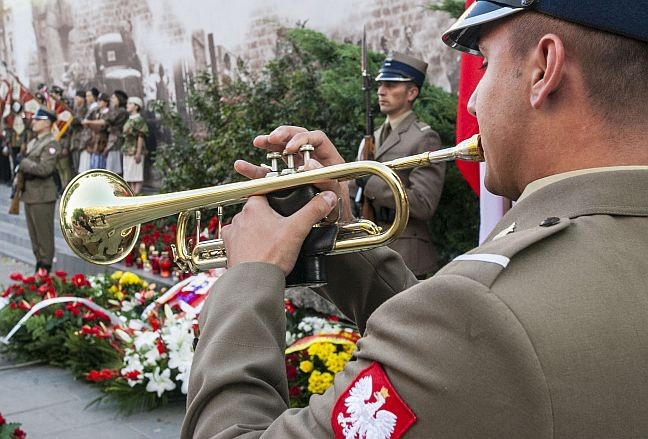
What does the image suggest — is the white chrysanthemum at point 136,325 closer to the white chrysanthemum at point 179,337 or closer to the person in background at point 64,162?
the white chrysanthemum at point 179,337

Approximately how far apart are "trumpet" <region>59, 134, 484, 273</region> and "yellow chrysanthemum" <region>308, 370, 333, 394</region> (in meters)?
2.14

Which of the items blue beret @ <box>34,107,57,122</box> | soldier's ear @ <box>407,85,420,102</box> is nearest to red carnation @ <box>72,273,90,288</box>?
soldier's ear @ <box>407,85,420,102</box>

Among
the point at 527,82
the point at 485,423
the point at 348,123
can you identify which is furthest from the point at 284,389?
the point at 348,123

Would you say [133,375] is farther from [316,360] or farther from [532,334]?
[532,334]

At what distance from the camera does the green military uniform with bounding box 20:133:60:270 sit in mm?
9766

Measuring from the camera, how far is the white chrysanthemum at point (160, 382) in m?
4.49

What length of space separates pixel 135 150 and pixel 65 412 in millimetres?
9771

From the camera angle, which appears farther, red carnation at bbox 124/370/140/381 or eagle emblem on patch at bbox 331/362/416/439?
red carnation at bbox 124/370/140/381

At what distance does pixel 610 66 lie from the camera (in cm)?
110

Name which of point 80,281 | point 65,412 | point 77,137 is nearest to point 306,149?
point 65,412

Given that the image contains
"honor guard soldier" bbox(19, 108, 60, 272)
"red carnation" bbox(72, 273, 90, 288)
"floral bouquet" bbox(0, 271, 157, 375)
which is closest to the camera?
"floral bouquet" bbox(0, 271, 157, 375)

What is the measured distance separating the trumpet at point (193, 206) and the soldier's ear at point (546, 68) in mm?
396

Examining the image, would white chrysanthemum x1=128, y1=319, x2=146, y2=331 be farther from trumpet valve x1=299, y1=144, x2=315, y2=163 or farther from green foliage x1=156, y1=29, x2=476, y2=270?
trumpet valve x1=299, y1=144, x2=315, y2=163

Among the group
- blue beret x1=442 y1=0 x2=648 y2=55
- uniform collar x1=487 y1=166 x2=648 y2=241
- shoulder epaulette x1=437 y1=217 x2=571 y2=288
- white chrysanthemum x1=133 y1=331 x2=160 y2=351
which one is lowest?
white chrysanthemum x1=133 y1=331 x2=160 y2=351
